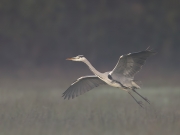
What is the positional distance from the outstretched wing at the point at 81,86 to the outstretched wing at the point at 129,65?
1.63 ft

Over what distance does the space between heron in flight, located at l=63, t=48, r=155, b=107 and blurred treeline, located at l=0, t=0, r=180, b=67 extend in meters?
9.86

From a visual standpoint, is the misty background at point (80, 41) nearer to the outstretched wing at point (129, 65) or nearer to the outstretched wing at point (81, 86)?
the outstretched wing at point (81, 86)

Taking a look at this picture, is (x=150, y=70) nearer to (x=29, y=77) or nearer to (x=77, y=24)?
(x=29, y=77)

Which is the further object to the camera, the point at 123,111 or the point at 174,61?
the point at 174,61

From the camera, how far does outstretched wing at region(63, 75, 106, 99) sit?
26.8 ft

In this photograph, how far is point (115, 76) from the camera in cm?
782

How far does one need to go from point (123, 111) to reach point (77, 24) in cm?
1225

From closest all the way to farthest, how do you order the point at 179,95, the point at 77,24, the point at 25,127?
1. the point at 25,127
2. the point at 179,95
3. the point at 77,24

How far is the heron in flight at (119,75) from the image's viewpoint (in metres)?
7.37

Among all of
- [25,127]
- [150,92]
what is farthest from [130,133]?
[150,92]

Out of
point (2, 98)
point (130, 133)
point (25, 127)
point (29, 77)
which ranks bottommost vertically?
point (130, 133)

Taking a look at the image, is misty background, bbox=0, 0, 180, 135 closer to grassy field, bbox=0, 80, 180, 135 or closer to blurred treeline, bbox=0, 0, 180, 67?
blurred treeline, bbox=0, 0, 180, 67

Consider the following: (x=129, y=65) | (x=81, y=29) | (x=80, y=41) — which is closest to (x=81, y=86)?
(x=129, y=65)

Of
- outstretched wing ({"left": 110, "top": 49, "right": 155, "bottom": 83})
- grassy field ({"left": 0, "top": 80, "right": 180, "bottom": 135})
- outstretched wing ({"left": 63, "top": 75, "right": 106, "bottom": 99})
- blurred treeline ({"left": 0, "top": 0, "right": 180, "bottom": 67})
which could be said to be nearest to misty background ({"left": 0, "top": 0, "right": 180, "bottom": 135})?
blurred treeline ({"left": 0, "top": 0, "right": 180, "bottom": 67})
